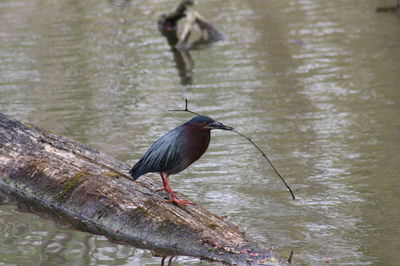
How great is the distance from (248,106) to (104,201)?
5037 mm

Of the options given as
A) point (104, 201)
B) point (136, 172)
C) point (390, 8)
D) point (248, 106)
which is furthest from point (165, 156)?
point (390, 8)

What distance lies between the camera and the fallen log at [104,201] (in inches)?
229

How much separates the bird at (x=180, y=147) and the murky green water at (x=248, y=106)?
74 cm

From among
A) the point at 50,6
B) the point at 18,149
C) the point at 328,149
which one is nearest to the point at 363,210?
the point at 328,149

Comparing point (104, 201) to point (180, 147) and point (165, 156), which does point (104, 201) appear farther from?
point (180, 147)

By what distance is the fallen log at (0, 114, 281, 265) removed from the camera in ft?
19.1

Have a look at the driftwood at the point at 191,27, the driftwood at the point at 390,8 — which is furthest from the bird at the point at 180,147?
the driftwood at the point at 390,8

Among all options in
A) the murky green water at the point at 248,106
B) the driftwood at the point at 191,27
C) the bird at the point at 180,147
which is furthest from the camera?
the driftwood at the point at 191,27

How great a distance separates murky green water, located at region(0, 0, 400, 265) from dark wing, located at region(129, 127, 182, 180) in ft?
2.33

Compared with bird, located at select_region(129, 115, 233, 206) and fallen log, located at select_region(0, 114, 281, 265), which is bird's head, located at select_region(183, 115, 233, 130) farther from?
fallen log, located at select_region(0, 114, 281, 265)

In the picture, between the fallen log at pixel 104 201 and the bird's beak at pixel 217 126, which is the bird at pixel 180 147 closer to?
the bird's beak at pixel 217 126

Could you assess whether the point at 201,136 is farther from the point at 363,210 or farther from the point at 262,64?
the point at 262,64

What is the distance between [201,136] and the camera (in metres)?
5.93

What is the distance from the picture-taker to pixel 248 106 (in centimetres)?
1114
